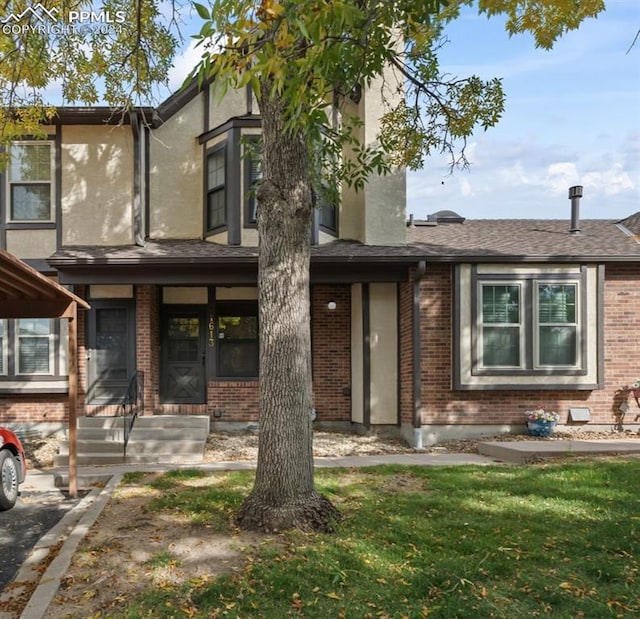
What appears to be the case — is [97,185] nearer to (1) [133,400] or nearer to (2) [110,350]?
(2) [110,350]

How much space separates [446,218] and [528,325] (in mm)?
4821

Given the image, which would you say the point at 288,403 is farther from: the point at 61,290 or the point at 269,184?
the point at 61,290

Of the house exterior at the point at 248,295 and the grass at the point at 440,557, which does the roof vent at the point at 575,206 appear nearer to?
the house exterior at the point at 248,295

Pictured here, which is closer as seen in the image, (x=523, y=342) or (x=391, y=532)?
(x=391, y=532)

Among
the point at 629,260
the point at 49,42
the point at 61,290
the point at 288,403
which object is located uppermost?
the point at 49,42

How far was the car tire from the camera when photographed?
6.58 meters

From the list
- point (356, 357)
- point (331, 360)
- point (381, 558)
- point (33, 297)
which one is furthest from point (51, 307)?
point (356, 357)

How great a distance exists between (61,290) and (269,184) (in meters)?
3.43

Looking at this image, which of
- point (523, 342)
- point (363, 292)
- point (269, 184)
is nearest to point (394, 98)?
point (363, 292)

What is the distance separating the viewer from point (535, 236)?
12.4 metres

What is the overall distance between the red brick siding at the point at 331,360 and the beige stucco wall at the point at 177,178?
3022mm

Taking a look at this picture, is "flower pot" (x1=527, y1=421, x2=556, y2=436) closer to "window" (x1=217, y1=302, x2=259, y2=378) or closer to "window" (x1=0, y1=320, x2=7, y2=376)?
"window" (x1=217, y1=302, x2=259, y2=378)

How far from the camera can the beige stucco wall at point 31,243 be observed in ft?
36.9

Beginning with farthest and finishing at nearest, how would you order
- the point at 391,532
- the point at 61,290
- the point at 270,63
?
the point at 61,290 < the point at 391,532 < the point at 270,63
